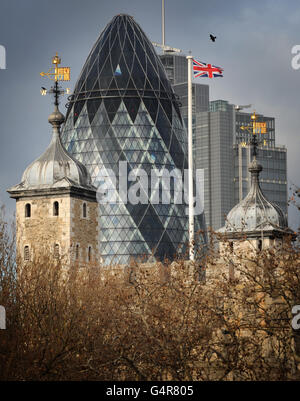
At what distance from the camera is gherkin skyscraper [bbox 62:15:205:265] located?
184000 millimetres

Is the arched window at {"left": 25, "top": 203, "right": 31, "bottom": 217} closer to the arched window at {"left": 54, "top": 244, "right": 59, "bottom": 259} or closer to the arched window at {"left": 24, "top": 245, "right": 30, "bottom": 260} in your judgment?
the arched window at {"left": 24, "top": 245, "right": 30, "bottom": 260}

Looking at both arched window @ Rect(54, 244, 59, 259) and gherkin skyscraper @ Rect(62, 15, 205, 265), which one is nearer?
arched window @ Rect(54, 244, 59, 259)

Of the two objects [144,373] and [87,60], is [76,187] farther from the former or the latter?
[87,60]

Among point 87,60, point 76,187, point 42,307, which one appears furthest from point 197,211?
point 42,307

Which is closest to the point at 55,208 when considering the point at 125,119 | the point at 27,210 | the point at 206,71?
the point at 27,210

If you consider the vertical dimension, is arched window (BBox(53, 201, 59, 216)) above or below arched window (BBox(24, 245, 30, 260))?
above

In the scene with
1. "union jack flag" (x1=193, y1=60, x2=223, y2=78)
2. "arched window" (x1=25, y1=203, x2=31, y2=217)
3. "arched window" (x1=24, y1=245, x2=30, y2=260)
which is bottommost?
"arched window" (x1=24, y1=245, x2=30, y2=260)

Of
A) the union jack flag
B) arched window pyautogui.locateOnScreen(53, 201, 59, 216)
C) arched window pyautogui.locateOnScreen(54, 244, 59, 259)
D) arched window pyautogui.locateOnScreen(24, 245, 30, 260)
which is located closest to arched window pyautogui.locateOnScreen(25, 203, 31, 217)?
arched window pyautogui.locateOnScreen(53, 201, 59, 216)

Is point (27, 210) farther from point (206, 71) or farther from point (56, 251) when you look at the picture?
point (206, 71)

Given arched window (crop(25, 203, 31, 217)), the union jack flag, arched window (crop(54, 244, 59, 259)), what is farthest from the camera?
arched window (crop(25, 203, 31, 217))

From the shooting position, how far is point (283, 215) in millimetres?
135875

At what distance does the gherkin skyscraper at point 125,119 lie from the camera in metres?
184
